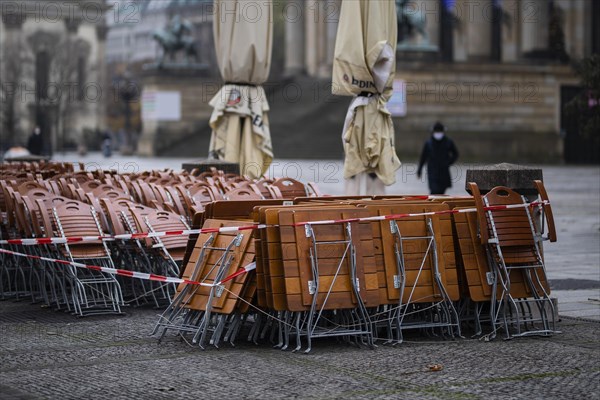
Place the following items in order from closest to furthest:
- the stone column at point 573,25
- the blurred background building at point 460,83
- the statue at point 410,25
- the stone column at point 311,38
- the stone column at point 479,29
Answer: the statue at point 410,25, the blurred background building at point 460,83, the stone column at point 479,29, the stone column at point 573,25, the stone column at point 311,38

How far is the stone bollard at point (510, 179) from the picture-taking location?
37.8ft

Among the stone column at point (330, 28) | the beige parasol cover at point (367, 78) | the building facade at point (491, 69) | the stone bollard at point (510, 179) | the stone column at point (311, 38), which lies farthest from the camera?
the stone column at point (311, 38)

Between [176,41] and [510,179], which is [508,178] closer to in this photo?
[510,179]

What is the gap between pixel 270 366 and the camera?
30.8ft

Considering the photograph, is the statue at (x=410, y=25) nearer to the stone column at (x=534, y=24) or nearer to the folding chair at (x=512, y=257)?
the stone column at (x=534, y=24)

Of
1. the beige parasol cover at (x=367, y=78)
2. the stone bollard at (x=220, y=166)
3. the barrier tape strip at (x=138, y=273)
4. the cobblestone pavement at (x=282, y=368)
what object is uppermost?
the beige parasol cover at (x=367, y=78)

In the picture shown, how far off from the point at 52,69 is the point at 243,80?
85395 mm

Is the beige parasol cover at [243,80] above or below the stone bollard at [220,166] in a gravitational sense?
above

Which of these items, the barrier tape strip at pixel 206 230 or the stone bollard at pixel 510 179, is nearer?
the barrier tape strip at pixel 206 230

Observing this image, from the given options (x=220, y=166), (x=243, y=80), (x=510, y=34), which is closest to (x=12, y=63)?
(x=510, y=34)

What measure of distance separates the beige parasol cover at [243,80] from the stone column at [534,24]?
47179mm

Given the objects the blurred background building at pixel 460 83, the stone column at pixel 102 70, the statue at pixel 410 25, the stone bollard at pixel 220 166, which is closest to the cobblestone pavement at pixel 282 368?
the stone bollard at pixel 220 166

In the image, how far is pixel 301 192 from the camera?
14680 mm

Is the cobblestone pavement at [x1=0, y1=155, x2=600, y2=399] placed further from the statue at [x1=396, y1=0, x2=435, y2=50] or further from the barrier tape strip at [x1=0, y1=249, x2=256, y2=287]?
the statue at [x1=396, y1=0, x2=435, y2=50]
